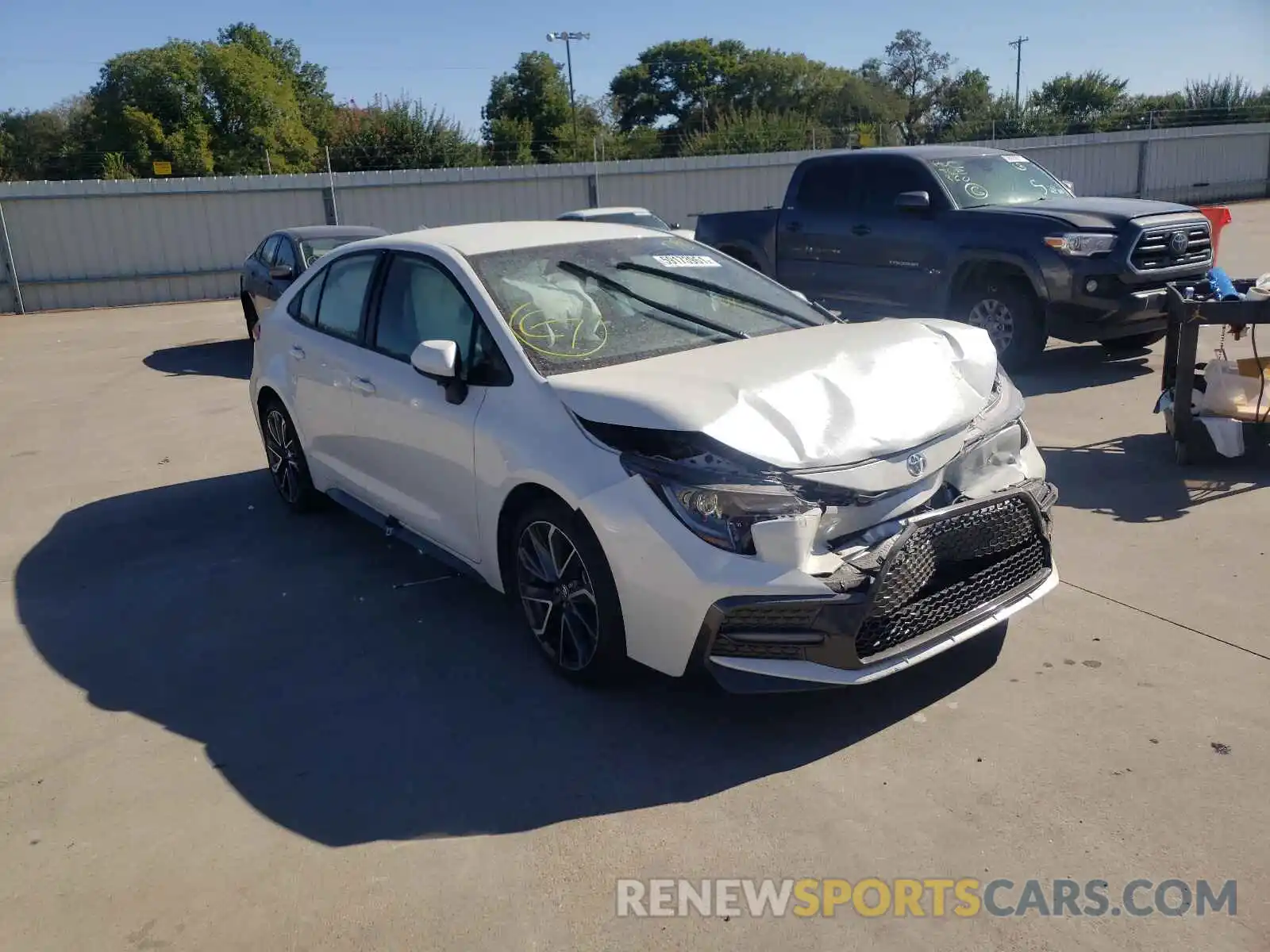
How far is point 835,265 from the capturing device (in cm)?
1063

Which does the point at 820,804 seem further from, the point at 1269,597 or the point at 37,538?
the point at 37,538

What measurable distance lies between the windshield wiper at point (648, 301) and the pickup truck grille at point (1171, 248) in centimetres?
536

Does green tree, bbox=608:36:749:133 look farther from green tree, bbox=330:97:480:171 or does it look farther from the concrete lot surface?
the concrete lot surface

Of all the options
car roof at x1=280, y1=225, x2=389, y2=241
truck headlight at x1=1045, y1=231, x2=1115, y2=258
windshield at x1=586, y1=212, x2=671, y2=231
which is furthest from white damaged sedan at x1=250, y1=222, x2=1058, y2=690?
windshield at x1=586, y1=212, x2=671, y2=231

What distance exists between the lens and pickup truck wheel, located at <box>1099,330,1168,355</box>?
32.4ft

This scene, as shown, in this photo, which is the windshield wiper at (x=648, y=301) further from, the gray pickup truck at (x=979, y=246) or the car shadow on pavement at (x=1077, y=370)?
the gray pickup truck at (x=979, y=246)

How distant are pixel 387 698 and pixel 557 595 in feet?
2.71

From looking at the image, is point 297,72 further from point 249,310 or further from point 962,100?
point 249,310

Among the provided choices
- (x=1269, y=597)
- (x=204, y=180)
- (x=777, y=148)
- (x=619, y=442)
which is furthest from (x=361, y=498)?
(x=777, y=148)

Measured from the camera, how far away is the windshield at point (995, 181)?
9750mm

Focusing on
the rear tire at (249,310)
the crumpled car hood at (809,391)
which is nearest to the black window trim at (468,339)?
the crumpled car hood at (809,391)

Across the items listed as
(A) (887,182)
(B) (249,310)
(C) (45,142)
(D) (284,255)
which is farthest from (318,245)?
(C) (45,142)

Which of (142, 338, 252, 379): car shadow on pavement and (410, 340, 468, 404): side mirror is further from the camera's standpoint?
(142, 338, 252, 379): car shadow on pavement

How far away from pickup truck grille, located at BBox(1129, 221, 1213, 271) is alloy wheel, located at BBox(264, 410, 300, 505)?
21.6 feet
